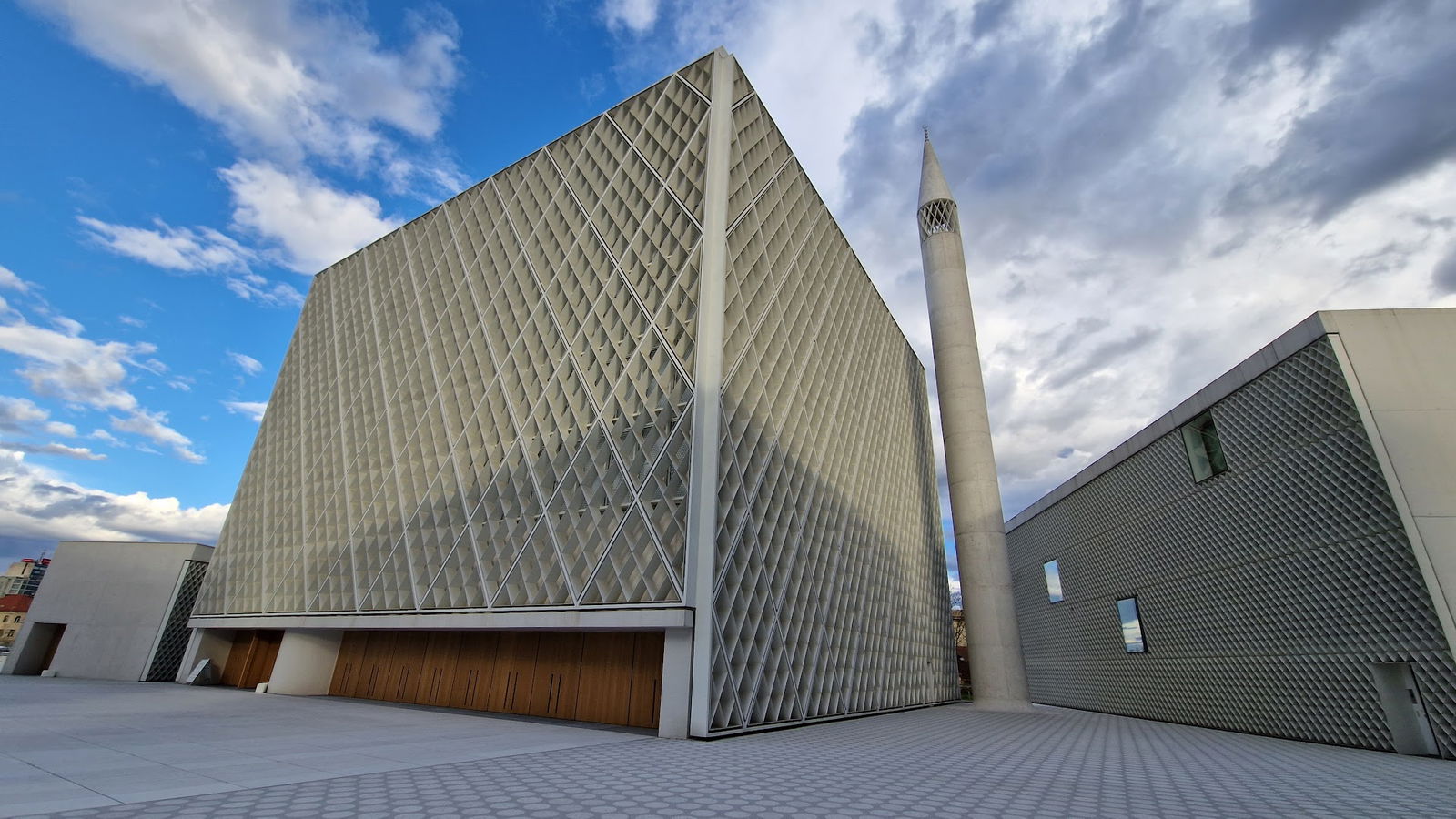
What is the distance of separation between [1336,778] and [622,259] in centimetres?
1405

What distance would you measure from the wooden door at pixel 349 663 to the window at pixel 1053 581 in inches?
937

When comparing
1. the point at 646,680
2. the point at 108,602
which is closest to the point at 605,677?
the point at 646,680

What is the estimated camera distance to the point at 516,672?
526 inches

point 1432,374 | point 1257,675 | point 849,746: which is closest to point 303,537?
Answer: point 849,746

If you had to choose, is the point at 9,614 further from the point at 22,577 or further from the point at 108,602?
the point at 108,602

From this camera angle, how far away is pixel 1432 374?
11133 mm

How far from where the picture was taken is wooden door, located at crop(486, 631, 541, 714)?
13094 mm

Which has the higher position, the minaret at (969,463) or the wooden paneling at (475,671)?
the minaret at (969,463)

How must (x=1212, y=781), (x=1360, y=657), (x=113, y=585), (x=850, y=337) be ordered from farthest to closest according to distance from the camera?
(x=113, y=585)
(x=850, y=337)
(x=1360, y=657)
(x=1212, y=781)

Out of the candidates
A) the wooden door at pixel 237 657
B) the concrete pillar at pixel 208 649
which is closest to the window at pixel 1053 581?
the wooden door at pixel 237 657

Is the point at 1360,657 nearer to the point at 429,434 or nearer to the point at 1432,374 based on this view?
the point at 1432,374

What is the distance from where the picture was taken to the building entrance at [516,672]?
11680 millimetres

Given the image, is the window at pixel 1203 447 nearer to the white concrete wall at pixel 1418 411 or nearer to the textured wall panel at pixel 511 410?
the white concrete wall at pixel 1418 411

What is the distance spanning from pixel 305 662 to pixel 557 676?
28.8 ft
